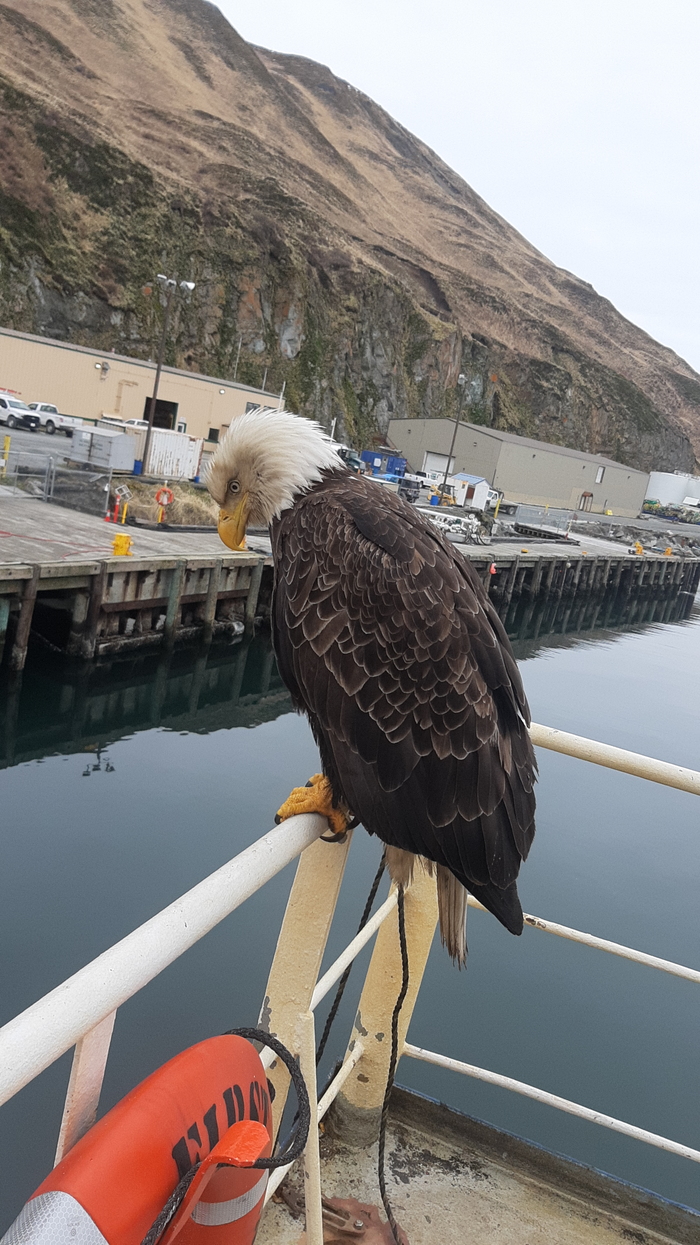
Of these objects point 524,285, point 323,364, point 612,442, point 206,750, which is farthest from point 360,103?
point 206,750

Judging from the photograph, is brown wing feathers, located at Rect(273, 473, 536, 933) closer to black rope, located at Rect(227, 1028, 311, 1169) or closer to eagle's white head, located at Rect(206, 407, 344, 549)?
eagle's white head, located at Rect(206, 407, 344, 549)

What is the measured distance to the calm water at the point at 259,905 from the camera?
6.86 m

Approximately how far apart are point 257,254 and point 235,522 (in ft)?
232

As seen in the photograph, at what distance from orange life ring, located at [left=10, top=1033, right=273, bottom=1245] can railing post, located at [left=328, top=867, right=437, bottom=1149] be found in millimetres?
1118

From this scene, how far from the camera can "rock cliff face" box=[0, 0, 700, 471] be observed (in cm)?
5719

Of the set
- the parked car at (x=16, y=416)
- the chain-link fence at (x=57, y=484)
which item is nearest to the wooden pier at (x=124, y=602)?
the chain-link fence at (x=57, y=484)

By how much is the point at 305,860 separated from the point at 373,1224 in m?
1.20

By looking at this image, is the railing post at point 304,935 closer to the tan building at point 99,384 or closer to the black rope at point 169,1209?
the black rope at point 169,1209

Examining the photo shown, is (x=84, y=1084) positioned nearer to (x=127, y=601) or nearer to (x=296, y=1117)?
(x=296, y=1117)

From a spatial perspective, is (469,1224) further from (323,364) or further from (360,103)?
(360,103)

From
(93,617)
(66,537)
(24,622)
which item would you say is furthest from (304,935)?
(66,537)

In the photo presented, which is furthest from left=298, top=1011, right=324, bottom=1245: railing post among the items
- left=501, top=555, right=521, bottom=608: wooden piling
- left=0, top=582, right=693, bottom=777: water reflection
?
left=501, top=555, right=521, bottom=608: wooden piling

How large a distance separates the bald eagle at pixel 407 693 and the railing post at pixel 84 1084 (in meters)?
0.86

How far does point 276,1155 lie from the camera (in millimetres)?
1204
